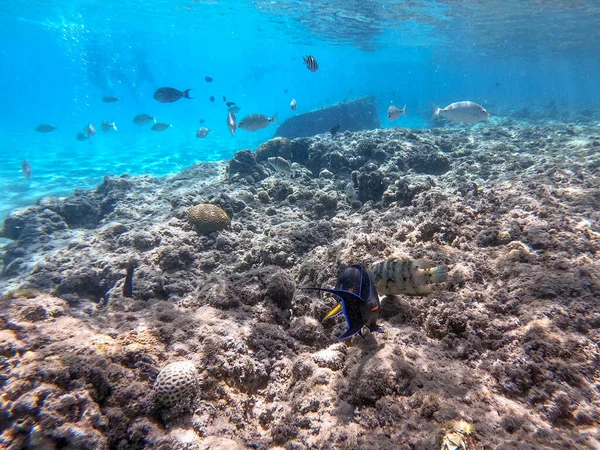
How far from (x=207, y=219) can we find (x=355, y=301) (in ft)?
17.7

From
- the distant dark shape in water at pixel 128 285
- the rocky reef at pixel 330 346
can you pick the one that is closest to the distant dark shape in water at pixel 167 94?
the rocky reef at pixel 330 346

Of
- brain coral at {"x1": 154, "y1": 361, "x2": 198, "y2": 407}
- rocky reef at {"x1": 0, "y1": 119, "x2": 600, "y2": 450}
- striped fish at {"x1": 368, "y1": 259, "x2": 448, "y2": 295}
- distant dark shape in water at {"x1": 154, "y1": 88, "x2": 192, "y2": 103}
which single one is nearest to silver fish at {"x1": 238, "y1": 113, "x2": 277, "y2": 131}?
distant dark shape in water at {"x1": 154, "y1": 88, "x2": 192, "y2": 103}

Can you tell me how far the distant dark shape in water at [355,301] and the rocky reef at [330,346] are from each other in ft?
1.96

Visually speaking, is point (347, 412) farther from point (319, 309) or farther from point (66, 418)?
point (66, 418)

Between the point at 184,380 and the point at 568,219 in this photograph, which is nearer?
the point at 184,380

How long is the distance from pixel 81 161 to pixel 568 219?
29.3 m

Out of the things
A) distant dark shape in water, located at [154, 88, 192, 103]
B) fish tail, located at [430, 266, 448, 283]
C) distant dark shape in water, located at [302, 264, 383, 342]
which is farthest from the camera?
distant dark shape in water, located at [154, 88, 192, 103]

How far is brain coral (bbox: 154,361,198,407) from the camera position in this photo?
7.36 ft

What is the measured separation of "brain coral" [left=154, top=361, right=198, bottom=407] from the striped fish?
1885 millimetres

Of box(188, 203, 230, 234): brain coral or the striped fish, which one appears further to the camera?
box(188, 203, 230, 234): brain coral

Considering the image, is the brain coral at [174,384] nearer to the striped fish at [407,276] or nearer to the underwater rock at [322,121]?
the striped fish at [407,276]

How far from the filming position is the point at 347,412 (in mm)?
2170

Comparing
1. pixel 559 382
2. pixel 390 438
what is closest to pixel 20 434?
pixel 390 438

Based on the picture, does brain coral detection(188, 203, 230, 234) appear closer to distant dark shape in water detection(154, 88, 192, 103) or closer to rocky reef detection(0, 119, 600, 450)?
rocky reef detection(0, 119, 600, 450)
